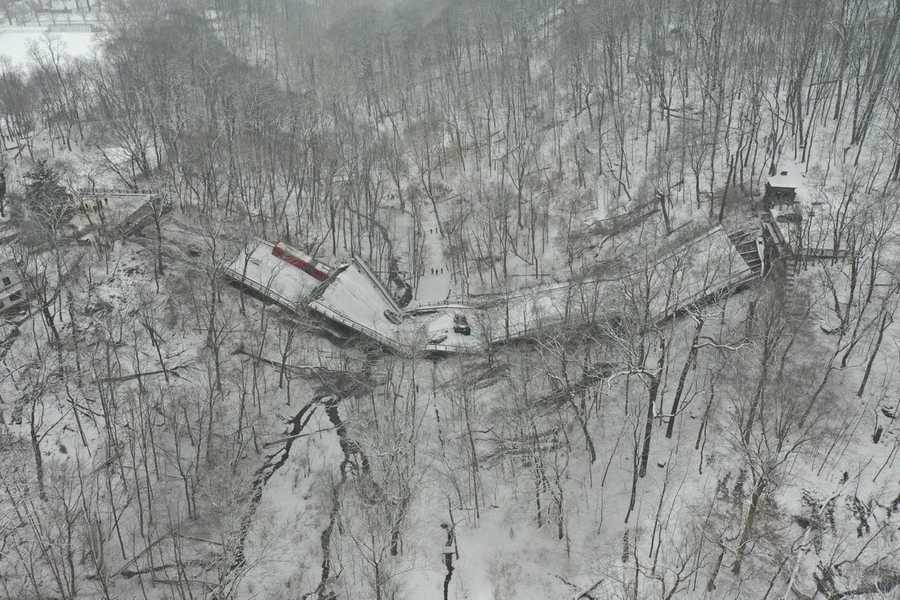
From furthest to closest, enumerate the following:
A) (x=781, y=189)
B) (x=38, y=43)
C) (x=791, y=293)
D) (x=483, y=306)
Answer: (x=38, y=43), (x=781, y=189), (x=483, y=306), (x=791, y=293)

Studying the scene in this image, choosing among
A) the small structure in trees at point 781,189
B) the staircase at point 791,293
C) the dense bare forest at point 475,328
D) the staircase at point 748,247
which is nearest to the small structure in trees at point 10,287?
the dense bare forest at point 475,328

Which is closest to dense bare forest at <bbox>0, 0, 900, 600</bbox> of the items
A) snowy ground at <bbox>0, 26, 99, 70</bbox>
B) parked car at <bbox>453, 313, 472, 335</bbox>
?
parked car at <bbox>453, 313, 472, 335</bbox>

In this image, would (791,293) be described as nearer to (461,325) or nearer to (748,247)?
(748,247)

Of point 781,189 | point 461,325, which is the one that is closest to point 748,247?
point 781,189

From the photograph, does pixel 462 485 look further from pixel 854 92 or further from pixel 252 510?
pixel 854 92

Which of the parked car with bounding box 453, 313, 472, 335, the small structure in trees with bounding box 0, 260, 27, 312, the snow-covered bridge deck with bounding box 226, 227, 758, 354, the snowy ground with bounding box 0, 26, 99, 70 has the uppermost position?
the snowy ground with bounding box 0, 26, 99, 70

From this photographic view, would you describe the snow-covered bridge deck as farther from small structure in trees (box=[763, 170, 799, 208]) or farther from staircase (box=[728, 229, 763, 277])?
small structure in trees (box=[763, 170, 799, 208])

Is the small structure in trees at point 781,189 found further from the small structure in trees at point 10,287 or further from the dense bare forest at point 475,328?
the small structure in trees at point 10,287
